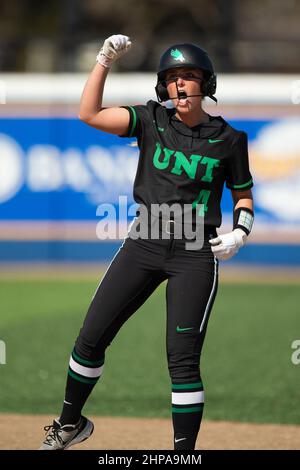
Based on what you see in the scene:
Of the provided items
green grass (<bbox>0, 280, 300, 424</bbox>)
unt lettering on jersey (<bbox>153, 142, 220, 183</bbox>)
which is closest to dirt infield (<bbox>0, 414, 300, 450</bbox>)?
green grass (<bbox>0, 280, 300, 424</bbox>)

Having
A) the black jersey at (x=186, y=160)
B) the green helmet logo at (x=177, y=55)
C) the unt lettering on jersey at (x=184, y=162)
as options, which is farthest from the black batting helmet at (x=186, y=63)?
the unt lettering on jersey at (x=184, y=162)

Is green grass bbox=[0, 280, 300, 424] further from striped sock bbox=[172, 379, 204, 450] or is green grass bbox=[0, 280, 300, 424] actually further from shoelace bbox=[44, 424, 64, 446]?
striped sock bbox=[172, 379, 204, 450]

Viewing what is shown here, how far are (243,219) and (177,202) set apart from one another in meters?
0.46

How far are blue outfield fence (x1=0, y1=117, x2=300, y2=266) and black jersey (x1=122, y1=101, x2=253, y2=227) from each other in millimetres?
9575

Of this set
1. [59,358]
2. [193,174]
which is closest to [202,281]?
[193,174]

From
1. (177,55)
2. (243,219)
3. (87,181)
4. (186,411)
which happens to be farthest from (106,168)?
(186,411)

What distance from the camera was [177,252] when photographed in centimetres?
497

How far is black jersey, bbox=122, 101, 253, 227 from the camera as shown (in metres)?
4.94

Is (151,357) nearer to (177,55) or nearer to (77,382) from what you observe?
(77,382)

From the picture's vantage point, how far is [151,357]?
9.03 metres

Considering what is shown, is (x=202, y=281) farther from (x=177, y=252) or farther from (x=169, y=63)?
(x=169, y=63)

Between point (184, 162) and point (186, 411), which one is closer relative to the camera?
point (186, 411)
